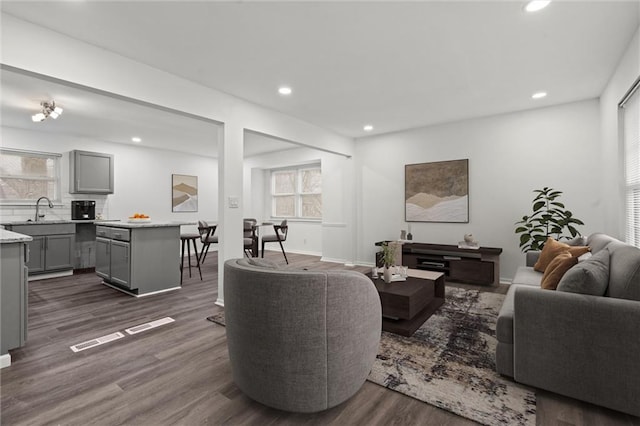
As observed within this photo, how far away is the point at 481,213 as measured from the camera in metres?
4.97

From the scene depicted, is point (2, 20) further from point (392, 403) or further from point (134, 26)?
point (392, 403)

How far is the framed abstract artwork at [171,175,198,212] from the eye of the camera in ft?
24.9

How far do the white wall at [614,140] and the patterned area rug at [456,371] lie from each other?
1875mm

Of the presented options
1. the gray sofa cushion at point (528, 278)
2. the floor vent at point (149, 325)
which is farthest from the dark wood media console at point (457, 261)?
the floor vent at point (149, 325)

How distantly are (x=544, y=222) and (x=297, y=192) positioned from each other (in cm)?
560

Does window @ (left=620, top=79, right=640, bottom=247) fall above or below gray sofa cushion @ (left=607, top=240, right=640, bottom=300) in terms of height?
above

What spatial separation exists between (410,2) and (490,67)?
151 cm

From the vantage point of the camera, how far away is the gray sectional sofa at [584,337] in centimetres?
167

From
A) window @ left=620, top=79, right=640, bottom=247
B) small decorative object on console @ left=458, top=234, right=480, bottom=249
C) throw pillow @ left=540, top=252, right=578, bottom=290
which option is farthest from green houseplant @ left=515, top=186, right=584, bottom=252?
throw pillow @ left=540, top=252, right=578, bottom=290

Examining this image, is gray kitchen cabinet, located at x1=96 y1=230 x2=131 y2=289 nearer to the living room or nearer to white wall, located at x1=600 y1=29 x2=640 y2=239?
the living room

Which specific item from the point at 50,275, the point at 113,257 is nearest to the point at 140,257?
the point at 113,257

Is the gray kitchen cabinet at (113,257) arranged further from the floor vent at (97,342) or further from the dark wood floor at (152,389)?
the floor vent at (97,342)

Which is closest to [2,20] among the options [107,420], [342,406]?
[107,420]

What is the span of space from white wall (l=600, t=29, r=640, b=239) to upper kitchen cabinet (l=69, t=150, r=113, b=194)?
7.77 meters
